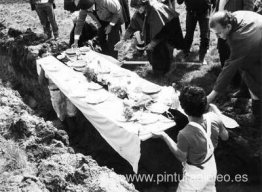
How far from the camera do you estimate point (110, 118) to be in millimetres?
4391

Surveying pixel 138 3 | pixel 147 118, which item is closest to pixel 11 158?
pixel 147 118

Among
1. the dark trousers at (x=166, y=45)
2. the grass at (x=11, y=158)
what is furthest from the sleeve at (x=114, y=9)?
the grass at (x=11, y=158)

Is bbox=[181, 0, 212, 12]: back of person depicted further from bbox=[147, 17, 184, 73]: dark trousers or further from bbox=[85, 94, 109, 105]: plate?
bbox=[85, 94, 109, 105]: plate

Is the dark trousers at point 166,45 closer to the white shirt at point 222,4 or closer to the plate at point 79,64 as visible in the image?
the white shirt at point 222,4

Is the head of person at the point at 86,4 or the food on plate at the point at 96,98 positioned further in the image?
the head of person at the point at 86,4

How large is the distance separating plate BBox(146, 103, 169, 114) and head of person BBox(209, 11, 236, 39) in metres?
1.05

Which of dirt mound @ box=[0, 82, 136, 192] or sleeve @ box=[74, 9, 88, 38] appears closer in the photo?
dirt mound @ box=[0, 82, 136, 192]

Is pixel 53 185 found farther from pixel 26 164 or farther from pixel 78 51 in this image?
pixel 78 51

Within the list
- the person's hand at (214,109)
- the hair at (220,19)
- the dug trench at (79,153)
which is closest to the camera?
the dug trench at (79,153)

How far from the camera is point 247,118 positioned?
5219 mm

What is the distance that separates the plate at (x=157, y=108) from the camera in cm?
437

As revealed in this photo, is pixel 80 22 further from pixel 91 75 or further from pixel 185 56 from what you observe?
pixel 185 56

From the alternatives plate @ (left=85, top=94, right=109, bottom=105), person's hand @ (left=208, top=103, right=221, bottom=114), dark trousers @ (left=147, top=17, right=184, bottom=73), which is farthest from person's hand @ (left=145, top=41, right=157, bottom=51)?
person's hand @ (left=208, top=103, right=221, bottom=114)

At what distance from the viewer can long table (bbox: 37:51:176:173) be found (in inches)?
161
